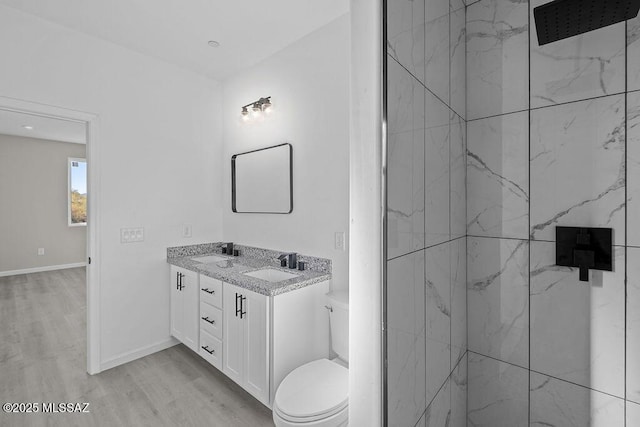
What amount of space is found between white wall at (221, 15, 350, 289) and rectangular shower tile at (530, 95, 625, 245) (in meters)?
1.21

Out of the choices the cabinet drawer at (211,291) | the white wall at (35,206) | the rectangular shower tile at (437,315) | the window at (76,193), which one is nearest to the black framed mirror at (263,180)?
the cabinet drawer at (211,291)

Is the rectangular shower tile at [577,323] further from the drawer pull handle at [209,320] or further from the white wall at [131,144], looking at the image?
the white wall at [131,144]

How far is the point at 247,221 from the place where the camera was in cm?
293

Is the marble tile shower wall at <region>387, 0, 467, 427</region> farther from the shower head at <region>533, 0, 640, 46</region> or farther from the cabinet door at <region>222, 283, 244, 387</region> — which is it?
the cabinet door at <region>222, 283, 244, 387</region>

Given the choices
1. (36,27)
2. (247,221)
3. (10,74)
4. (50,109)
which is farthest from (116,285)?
(36,27)

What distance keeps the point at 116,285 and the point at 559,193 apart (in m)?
2.95

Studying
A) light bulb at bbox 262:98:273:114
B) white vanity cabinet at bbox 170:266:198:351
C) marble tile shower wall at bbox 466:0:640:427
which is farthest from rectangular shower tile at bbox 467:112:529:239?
white vanity cabinet at bbox 170:266:198:351

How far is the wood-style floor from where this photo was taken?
188cm

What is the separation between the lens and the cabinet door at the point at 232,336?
2.00 metres

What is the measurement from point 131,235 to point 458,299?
101 inches

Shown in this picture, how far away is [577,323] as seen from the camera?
3.18 ft

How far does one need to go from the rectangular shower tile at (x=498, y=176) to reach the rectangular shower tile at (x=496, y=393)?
1.59 feet

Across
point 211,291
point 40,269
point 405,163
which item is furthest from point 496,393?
point 40,269

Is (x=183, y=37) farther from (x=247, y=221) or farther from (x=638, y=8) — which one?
(x=638, y=8)
